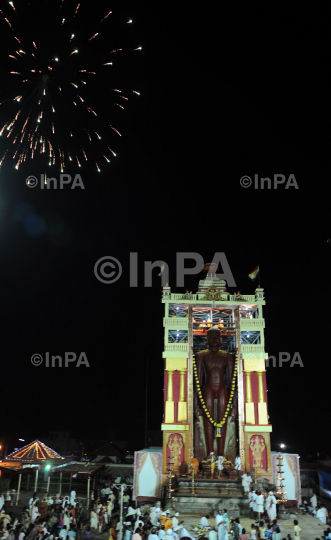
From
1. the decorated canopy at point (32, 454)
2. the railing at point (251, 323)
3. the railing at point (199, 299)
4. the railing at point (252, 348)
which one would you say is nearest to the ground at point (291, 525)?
the decorated canopy at point (32, 454)

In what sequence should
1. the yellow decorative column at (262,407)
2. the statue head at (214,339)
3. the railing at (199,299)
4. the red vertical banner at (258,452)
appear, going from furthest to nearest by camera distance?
the railing at (199,299), the statue head at (214,339), the yellow decorative column at (262,407), the red vertical banner at (258,452)

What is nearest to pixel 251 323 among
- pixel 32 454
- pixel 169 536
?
pixel 32 454

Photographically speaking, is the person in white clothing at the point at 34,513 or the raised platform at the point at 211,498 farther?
the raised platform at the point at 211,498

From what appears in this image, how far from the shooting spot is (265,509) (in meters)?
20.9

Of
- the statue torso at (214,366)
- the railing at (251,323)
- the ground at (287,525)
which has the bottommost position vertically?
the ground at (287,525)

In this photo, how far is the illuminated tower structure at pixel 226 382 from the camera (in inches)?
1089

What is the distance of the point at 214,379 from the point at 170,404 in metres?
3.23

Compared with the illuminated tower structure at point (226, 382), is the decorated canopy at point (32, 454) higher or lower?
lower

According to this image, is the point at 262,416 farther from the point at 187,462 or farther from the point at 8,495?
the point at 8,495

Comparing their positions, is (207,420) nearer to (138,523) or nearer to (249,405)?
(249,405)

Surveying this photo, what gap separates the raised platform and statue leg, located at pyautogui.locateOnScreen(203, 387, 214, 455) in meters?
3.32

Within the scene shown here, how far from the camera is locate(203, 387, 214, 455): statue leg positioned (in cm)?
2729

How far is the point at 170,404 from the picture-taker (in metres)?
28.4

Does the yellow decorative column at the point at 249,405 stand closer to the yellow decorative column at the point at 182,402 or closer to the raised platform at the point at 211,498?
the yellow decorative column at the point at 182,402
